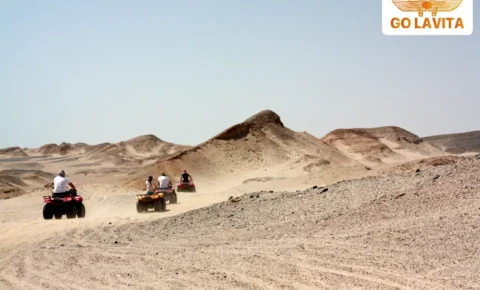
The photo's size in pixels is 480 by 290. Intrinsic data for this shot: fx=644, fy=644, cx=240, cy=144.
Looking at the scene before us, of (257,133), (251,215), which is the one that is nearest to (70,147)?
(257,133)

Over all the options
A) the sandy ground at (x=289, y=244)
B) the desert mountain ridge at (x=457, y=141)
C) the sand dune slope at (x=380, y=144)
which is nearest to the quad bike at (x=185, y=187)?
the sandy ground at (x=289, y=244)

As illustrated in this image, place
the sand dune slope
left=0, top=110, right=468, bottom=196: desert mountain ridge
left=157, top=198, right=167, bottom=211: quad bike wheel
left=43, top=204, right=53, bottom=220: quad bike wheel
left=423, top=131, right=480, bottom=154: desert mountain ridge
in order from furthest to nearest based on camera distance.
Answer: left=423, top=131, right=480, bottom=154: desert mountain ridge
the sand dune slope
left=0, top=110, right=468, bottom=196: desert mountain ridge
left=157, top=198, right=167, bottom=211: quad bike wheel
left=43, top=204, right=53, bottom=220: quad bike wheel

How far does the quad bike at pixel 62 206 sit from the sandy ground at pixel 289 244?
3.36 metres

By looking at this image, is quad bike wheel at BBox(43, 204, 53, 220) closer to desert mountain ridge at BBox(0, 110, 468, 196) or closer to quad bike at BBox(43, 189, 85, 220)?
quad bike at BBox(43, 189, 85, 220)

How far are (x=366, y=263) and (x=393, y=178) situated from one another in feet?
26.9

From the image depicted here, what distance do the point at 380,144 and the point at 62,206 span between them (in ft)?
267

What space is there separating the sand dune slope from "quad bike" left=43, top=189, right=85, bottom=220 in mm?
62658

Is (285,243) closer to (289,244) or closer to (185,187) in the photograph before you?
(289,244)

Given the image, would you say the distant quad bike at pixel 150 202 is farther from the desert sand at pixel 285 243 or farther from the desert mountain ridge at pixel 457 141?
the desert mountain ridge at pixel 457 141

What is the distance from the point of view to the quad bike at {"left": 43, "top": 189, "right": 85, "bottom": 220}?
79.1 feet

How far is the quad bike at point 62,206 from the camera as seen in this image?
79.1 feet

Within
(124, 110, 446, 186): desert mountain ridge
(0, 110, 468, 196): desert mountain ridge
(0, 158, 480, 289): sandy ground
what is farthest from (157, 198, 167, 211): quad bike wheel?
(124, 110, 446, 186): desert mountain ridge

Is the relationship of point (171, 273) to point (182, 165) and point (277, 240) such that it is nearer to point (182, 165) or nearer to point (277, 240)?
point (277, 240)

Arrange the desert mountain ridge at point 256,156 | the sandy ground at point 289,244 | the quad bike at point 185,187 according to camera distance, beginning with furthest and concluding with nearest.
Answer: the desert mountain ridge at point 256,156 < the quad bike at point 185,187 < the sandy ground at point 289,244
